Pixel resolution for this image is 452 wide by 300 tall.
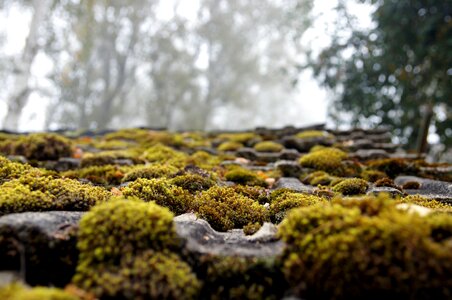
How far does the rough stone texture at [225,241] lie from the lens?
1664 mm

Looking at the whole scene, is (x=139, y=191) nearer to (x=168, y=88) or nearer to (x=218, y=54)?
(x=168, y=88)

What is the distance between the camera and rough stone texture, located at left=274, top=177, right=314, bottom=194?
9.37 ft

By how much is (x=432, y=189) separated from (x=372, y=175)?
0.51 metres

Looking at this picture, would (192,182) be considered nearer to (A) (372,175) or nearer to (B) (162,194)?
(B) (162,194)

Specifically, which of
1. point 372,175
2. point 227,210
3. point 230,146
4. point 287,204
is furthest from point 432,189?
point 230,146

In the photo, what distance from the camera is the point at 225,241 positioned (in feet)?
6.18

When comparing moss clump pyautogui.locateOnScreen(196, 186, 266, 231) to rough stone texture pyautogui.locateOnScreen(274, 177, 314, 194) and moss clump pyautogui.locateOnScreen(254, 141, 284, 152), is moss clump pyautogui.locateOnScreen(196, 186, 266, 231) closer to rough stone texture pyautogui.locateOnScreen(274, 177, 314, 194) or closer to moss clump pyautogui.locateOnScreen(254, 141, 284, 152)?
rough stone texture pyautogui.locateOnScreen(274, 177, 314, 194)

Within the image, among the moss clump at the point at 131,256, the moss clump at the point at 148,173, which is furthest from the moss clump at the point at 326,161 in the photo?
the moss clump at the point at 131,256

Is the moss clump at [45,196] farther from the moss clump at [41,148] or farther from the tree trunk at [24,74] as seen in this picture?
the tree trunk at [24,74]

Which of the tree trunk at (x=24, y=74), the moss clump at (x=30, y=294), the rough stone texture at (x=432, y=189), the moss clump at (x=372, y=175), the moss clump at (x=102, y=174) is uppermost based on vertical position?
the tree trunk at (x=24, y=74)

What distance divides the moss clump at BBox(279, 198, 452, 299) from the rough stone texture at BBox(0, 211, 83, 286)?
39.3 inches

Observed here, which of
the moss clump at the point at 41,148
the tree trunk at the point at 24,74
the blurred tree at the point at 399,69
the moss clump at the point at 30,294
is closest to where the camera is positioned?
the moss clump at the point at 30,294

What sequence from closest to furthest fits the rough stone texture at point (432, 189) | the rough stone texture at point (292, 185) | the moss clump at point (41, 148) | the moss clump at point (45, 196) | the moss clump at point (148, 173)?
the moss clump at point (45, 196), the rough stone texture at point (432, 189), the rough stone texture at point (292, 185), the moss clump at point (148, 173), the moss clump at point (41, 148)

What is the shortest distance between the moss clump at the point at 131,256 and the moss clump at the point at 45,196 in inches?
18.9
